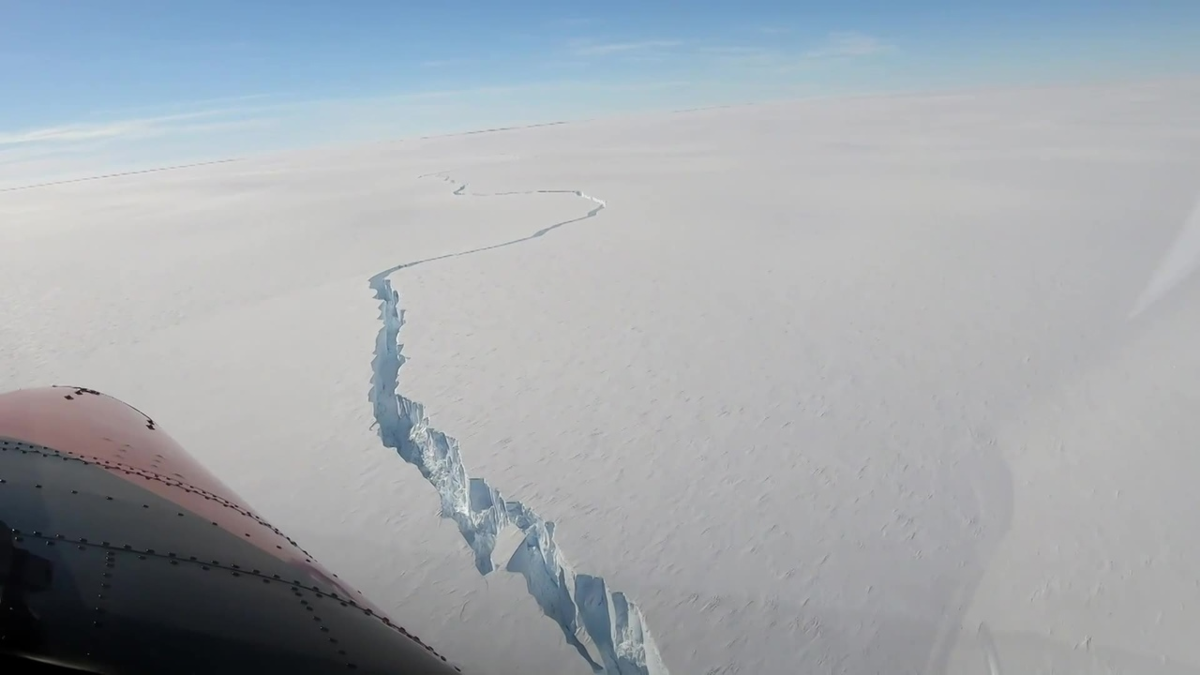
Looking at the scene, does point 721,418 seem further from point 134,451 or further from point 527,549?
point 134,451

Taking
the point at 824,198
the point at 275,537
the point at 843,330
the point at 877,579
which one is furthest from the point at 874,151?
the point at 275,537

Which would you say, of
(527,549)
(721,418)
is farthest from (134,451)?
(721,418)

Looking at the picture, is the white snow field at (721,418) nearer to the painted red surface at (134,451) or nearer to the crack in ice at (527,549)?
the crack in ice at (527,549)

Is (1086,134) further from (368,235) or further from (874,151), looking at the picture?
(368,235)

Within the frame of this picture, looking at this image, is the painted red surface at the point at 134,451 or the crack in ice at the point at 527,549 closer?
the painted red surface at the point at 134,451

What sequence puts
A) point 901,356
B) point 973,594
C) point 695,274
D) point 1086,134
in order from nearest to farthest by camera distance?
point 973,594 < point 901,356 < point 695,274 < point 1086,134

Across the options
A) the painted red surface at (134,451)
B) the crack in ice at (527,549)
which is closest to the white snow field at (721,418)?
the crack in ice at (527,549)

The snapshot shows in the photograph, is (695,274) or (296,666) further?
(695,274)
